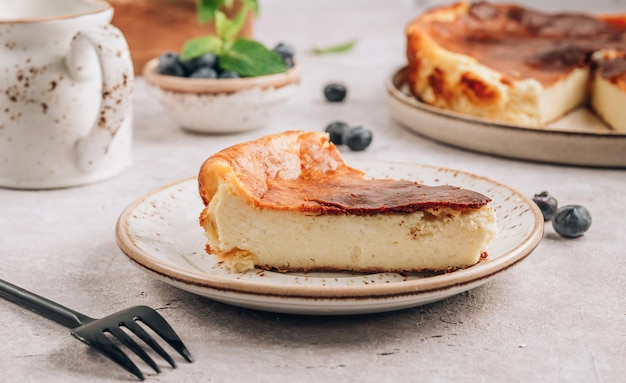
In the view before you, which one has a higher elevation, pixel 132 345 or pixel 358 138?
pixel 132 345

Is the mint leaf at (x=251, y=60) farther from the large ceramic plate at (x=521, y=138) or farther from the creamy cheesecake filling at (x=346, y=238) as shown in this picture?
the creamy cheesecake filling at (x=346, y=238)

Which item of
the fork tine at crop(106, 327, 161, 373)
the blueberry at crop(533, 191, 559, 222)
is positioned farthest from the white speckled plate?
the blueberry at crop(533, 191, 559, 222)

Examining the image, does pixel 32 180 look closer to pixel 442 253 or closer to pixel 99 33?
pixel 99 33

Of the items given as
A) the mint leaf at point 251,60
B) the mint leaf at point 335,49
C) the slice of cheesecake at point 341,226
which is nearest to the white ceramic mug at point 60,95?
the mint leaf at point 251,60

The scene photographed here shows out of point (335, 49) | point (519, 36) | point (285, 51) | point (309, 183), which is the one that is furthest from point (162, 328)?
point (335, 49)

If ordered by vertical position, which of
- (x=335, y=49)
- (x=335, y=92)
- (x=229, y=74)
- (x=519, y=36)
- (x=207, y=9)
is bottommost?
(x=335, y=49)

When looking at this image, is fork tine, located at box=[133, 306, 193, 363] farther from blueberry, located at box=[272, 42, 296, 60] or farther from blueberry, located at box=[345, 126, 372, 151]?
blueberry, located at box=[272, 42, 296, 60]

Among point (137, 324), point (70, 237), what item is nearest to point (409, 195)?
point (137, 324)

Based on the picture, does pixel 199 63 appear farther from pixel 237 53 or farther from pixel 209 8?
pixel 209 8
